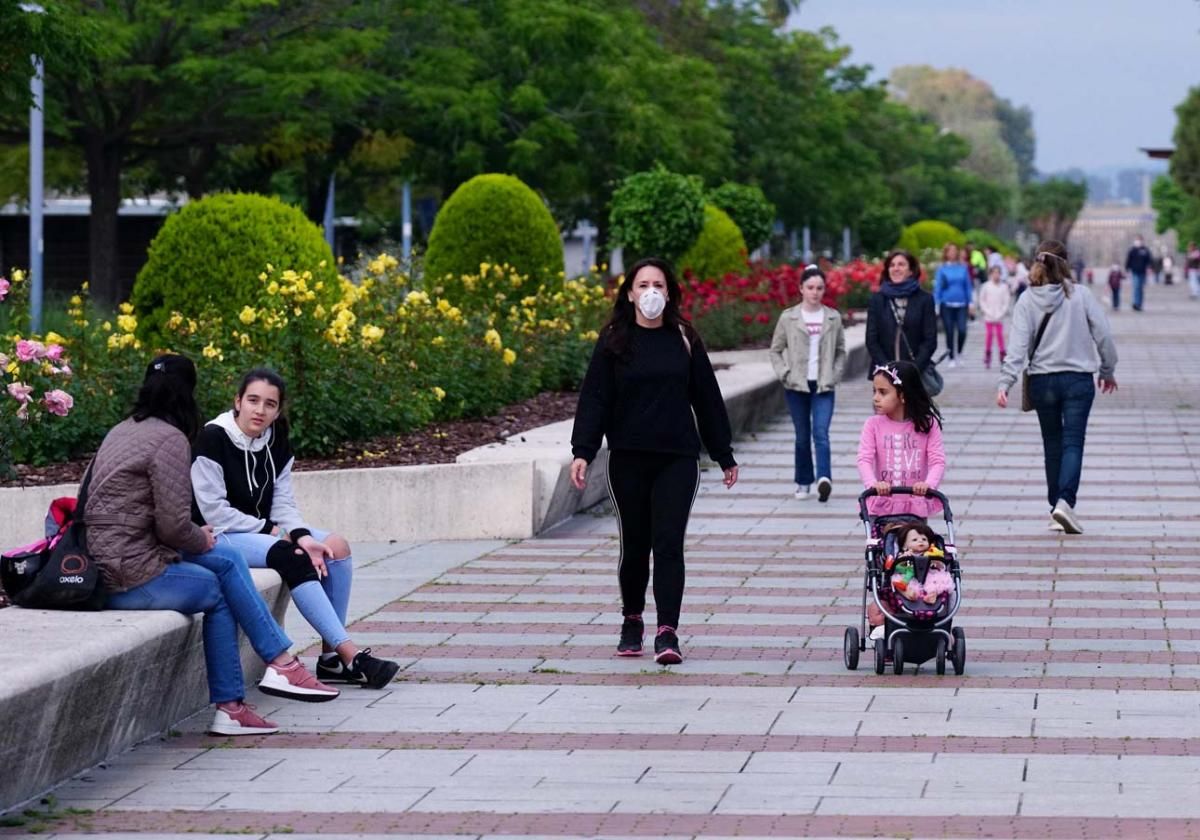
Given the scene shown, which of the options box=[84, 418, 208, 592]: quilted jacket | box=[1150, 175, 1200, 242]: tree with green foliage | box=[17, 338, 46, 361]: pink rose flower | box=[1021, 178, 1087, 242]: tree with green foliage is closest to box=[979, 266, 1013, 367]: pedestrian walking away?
box=[17, 338, 46, 361]: pink rose flower

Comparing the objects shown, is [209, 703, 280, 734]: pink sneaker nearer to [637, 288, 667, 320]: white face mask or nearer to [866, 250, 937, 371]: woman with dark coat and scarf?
[637, 288, 667, 320]: white face mask

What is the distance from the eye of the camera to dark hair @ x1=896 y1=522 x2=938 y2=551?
9109mm

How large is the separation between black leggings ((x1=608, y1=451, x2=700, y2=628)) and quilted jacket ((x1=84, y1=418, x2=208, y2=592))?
2.18m

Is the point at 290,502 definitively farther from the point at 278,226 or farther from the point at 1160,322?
the point at 1160,322

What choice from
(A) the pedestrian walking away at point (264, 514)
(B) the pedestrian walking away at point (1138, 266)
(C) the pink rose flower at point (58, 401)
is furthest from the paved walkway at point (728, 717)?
(B) the pedestrian walking away at point (1138, 266)

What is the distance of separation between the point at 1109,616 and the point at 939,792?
4.02 meters

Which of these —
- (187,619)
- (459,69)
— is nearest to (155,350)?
(187,619)

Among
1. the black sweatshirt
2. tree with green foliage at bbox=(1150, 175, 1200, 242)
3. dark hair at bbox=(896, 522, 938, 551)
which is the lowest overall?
dark hair at bbox=(896, 522, 938, 551)

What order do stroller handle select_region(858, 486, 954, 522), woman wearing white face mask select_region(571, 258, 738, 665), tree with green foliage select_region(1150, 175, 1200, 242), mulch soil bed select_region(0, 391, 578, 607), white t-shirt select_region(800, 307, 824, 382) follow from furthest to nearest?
tree with green foliage select_region(1150, 175, 1200, 242)
white t-shirt select_region(800, 307, 824, 382)
mulch soil bed select_region(0, 391, 578, 607)
woman wearing white face mask select_region(571, 258, 738, 665)
stroller handle select_region(858, 486, 954, 522)

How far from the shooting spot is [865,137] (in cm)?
7256

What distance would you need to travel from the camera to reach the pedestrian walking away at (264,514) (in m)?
8.83

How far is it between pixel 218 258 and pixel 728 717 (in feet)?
33.3

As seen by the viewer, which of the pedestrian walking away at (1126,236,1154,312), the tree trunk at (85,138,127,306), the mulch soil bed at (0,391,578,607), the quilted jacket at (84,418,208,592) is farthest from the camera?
the pedestrian walking away at (1126,236,1154,312)

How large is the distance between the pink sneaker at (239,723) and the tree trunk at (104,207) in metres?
28.2
